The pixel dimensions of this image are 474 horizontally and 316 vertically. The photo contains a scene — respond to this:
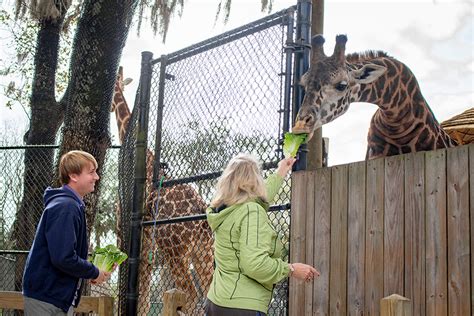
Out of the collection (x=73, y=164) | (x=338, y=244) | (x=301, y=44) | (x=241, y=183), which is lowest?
(x=338, y=244)

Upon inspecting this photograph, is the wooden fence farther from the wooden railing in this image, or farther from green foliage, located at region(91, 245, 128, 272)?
the wooden railing

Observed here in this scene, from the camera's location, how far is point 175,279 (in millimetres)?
7523

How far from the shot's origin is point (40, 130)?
36.4ft

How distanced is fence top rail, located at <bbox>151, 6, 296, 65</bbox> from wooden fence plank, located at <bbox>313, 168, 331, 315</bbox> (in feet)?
4.20

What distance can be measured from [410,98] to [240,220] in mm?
3023

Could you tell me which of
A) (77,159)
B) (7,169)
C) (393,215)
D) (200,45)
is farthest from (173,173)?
(7,169)

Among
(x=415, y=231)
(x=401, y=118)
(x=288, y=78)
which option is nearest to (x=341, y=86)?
(x=288, y=78)

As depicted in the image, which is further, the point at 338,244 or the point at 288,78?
the point at 288,78

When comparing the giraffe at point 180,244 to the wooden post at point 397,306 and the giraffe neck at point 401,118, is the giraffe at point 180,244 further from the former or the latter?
the wooden post at point 397,306

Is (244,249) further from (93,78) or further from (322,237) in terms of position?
(93,78)

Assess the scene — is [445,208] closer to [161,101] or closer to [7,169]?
[161,101]

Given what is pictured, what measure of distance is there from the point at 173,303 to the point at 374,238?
4.68 ft

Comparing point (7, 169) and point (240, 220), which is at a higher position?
point (7, 169)


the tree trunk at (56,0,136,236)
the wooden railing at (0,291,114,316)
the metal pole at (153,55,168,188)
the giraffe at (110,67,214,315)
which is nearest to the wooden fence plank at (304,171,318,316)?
the wooden railing at (0,291,114,316)
